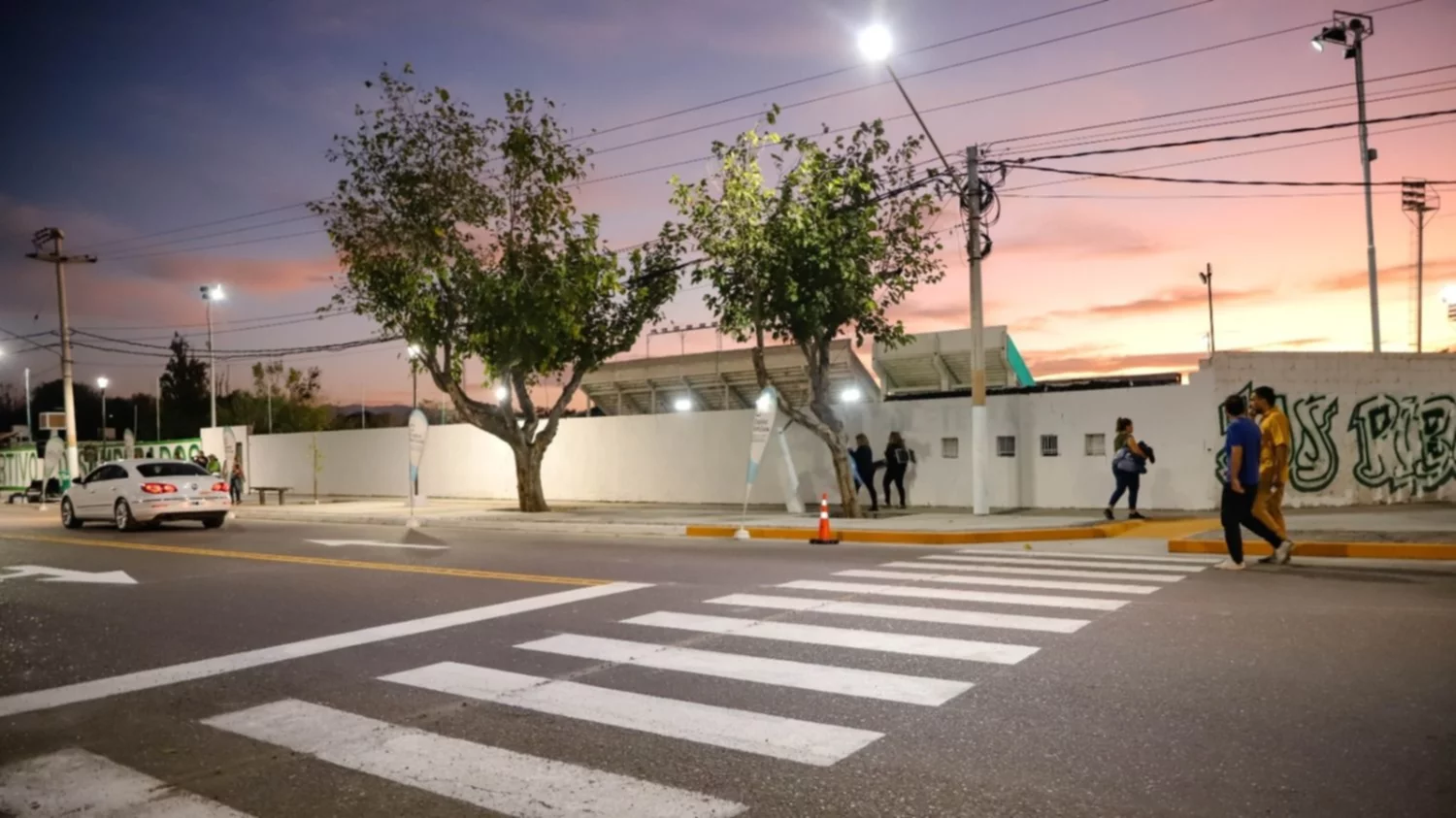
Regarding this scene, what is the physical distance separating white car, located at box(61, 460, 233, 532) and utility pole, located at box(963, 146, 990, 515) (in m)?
15.3

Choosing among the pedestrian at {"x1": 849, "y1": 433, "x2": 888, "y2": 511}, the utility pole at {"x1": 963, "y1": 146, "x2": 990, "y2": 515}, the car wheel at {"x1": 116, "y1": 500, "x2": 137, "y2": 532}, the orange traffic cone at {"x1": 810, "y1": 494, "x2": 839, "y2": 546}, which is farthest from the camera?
the car wheel at {"x1": 116, "y1": 500, "x2": 137, "y2": 532}

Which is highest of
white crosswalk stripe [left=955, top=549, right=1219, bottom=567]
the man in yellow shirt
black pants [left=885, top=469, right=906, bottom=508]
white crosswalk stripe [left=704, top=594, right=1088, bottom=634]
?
the man in yellow shirt

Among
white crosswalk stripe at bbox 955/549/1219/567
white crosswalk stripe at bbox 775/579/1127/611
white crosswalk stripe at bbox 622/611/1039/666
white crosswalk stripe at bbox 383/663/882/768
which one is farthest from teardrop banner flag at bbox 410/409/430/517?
white crosswalk stripe at bbox 383/663/882/768

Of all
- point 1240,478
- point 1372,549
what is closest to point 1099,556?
point 1240,478

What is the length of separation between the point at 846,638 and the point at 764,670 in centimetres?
116

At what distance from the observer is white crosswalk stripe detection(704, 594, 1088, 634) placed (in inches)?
310

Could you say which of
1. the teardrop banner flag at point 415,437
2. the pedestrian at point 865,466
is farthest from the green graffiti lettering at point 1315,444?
the teardrop banner flag at point 415,437

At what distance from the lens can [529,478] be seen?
2342cm

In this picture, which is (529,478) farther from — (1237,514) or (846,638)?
(846,638)

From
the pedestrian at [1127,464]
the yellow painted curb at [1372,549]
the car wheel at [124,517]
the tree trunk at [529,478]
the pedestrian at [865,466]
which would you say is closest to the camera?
the yellow painted curb at [1372,549]

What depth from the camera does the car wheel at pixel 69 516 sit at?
22234mm

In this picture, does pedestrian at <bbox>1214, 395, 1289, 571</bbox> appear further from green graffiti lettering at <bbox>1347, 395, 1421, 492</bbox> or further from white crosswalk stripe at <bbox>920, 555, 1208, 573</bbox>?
green graffiti lettering at <bbox>1347, 395, 1421, 492</bbox>

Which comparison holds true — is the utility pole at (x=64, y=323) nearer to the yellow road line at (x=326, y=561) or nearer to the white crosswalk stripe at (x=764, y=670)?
the yellow road line at (x=326, y=561)

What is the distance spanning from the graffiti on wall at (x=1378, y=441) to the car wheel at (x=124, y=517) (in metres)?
21.1
